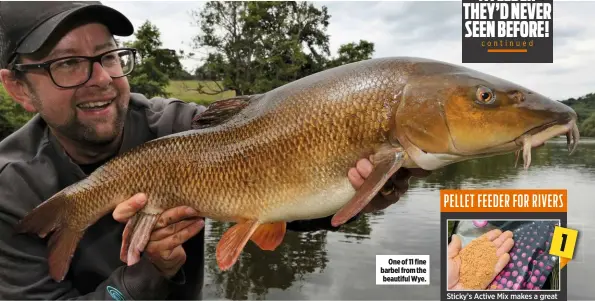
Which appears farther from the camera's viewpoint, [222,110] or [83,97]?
[83,97]

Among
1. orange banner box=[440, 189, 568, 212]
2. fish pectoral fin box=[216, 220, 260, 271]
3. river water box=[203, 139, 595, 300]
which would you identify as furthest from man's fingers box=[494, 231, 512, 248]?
river water box=[203, 139, 595, 300]

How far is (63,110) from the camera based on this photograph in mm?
2197

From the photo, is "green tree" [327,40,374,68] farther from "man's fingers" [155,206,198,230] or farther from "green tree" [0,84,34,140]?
"man's fingers" [155,206,198,230]

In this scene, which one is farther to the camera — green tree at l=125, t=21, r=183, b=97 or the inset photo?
green tree at l=125, t=21, r=183, b=97

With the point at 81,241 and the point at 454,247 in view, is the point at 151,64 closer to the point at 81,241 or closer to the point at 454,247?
the point at 454,247

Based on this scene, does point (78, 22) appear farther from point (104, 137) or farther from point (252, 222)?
point (252, 222)

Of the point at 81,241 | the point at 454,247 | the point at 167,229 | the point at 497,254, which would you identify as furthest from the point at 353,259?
the point at 167,229

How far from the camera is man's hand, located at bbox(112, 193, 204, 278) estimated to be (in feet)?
6.41

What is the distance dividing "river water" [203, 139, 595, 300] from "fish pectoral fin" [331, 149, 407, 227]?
8311 mm

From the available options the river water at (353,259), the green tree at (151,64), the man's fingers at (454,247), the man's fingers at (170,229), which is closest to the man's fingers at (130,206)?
the man's fingers at (170,229)

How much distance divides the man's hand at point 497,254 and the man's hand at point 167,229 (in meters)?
3.59

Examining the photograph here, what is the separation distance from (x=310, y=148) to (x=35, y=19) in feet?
4.39

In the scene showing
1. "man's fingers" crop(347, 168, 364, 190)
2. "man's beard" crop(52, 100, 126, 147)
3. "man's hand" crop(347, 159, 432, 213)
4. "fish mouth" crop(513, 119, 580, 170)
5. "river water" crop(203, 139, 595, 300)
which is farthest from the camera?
"river water" crop(203, 139, 595, 300)

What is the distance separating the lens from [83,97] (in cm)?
218
